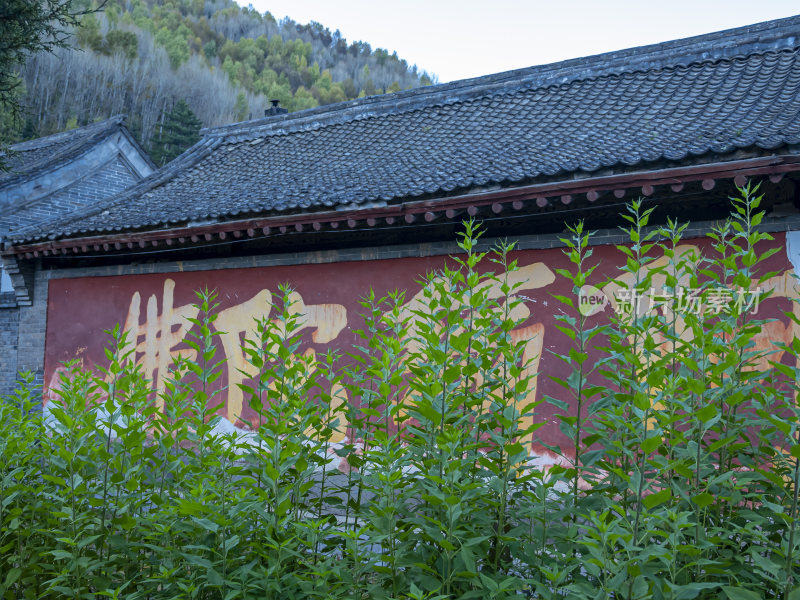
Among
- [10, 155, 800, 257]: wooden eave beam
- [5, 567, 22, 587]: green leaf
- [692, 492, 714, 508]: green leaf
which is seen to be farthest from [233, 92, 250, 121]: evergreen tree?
[692, 492, 714, 508]: green leaf

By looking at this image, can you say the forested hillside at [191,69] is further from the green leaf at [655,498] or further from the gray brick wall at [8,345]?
the green leaf at [655,498]

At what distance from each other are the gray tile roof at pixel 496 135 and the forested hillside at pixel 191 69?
2046 centimetres

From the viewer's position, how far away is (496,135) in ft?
28.4

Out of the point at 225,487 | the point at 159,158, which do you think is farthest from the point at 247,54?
the point at 225,487

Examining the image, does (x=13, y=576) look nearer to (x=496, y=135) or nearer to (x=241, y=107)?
(x=496, y=135)

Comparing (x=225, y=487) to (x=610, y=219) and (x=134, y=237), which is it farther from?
(x=134, y=237)

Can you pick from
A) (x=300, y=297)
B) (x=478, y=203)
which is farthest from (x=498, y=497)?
(x=300, y=297)

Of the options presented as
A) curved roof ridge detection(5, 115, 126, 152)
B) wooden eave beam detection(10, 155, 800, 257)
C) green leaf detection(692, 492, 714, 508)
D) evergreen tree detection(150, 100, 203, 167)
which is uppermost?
evergreen tree detection(150, 100, 203, 167)

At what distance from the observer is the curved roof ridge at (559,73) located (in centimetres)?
866

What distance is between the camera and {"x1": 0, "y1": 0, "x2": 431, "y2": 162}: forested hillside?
3706 centimetres

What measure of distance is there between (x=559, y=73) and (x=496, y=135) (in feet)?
7.18

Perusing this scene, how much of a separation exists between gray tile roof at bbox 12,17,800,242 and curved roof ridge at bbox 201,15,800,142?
0.02 m

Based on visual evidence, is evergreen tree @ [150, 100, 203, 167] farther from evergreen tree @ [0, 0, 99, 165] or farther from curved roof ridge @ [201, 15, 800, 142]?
evergreen tree @ [0, 0, 99, 165]

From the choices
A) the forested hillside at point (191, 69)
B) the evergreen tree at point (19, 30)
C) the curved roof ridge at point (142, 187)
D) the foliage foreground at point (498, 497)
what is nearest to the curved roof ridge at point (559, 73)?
the curved roof ridge at point (142, 187)
